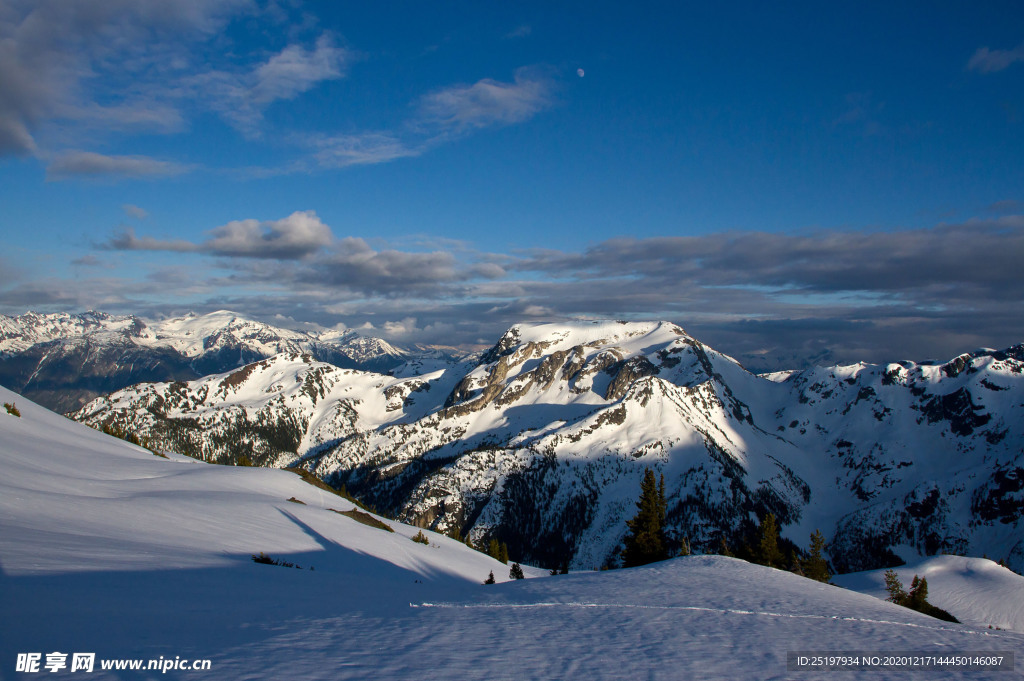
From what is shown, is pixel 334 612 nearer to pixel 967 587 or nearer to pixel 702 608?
pixel 702 608

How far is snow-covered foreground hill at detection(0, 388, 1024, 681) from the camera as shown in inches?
326

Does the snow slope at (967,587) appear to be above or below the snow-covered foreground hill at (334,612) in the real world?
below

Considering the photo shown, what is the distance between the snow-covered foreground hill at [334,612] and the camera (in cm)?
827

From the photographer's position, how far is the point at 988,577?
215 ft

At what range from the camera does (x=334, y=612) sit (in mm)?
11828

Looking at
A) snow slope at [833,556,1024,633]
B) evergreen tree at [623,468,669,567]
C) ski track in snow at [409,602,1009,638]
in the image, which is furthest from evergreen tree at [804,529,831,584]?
ski track in snow at [409,602,1009,638]

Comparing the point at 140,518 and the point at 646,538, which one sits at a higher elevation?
the point at 140,518

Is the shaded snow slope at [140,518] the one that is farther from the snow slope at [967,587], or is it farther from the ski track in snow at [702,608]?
the snow slope at [967,587]

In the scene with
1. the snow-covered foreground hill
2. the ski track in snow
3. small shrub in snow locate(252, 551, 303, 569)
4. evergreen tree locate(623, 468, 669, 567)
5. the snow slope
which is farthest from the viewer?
the snow slope

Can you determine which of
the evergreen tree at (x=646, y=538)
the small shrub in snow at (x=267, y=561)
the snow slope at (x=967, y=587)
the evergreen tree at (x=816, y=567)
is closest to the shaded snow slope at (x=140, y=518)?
the small shrub in snow at (x=267, y=561)

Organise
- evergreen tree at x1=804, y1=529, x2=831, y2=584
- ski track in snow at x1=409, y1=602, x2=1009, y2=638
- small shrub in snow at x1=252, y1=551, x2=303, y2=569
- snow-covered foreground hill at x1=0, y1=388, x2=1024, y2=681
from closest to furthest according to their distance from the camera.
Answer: snow-covered foreground hill at x1=0, y1=388, x2=1024, y2=681 < ski track in snow at x1=409, y1=602, x2=1009, y2=638 < small shrub in snow at x1=252, y1=551, x2=303, y2=569 < evergreen tree at x1=804, y1=529, x2=831, y2=584

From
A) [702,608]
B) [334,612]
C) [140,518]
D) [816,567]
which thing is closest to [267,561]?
[140,518]

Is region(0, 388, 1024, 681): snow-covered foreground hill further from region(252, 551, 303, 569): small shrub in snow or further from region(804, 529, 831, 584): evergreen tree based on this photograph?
region(804, 529, 831, 584): evergreen tree

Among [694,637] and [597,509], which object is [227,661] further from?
[597,509]
